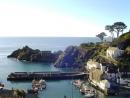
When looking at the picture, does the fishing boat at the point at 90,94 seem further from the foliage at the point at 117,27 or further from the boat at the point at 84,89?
the foliage at the point at 117,27

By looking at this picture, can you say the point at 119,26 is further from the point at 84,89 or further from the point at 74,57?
the point at 84,89

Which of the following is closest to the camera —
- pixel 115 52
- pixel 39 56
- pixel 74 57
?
pixel 115 52

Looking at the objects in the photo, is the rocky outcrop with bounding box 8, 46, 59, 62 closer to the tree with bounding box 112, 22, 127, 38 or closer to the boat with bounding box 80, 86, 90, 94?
the tree with bounding box 112, 22, 127, 38

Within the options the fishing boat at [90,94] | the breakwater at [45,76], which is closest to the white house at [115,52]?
the breakwater at [45,76]

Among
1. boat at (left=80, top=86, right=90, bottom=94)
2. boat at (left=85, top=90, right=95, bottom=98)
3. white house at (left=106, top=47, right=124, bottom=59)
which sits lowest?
boat at (left=85, top=90, right=95, bottom=98)

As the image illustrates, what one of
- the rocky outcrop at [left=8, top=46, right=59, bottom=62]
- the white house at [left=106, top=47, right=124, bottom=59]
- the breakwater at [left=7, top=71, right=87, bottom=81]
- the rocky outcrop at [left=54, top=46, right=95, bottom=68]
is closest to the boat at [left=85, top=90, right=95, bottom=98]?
the breakwater at [left=7, top=71, right=87, bottom=81]

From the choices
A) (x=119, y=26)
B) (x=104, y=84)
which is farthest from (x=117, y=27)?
(x=104, y=84)

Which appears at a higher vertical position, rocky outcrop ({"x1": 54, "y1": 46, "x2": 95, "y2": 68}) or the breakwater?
rocky outcrop ({"x1": 54, "y1": 46, "x2": 95, "y2": 68})

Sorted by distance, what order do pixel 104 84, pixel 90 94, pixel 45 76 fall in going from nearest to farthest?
pixel 90 94 → pixel 104 84 → pixel 45 76

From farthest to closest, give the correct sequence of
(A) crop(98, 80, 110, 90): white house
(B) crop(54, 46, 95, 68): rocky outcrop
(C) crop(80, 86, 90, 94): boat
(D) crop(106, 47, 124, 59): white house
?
(B) crop(54, 46, 95, 68): rocky outcrop < (D) crop(106, 47, 124, 59): white house < (A) crop(98, 80, 110, 90): white house < (C) crop(80, 86, 90, 94): boat

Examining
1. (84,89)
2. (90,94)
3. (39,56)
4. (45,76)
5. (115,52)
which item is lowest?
(90,94)
